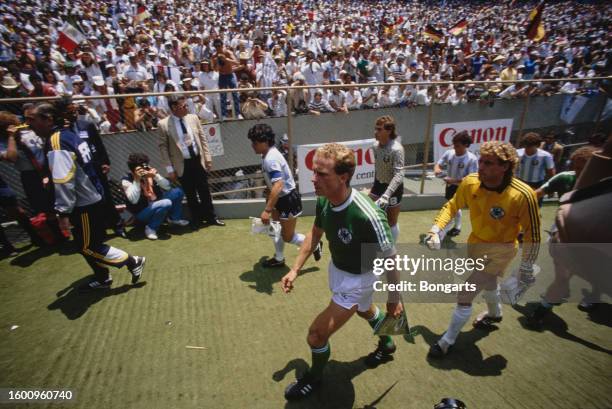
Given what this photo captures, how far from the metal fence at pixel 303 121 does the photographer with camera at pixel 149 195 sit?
41.6 inches

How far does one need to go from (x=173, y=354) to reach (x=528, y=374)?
3387 millimetres

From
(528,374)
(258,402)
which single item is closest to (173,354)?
(258,402)

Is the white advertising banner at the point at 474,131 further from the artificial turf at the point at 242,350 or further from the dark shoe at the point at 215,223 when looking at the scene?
the dark shoe at the point at 215,223

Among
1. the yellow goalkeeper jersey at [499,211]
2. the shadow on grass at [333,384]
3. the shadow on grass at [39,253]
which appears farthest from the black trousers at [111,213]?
the yellow goalkeeper jersey at [499,211]

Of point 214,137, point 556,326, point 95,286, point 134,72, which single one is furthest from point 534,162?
point 134,72

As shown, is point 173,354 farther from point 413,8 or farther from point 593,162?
point 413,8

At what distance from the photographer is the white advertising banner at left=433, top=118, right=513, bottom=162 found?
748 cm

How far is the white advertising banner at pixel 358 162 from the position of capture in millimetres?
6480

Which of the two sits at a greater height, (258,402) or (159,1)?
(159,1)

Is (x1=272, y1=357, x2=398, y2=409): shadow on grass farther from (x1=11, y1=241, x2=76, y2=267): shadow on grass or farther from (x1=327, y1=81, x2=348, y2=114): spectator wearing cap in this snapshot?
(x1=327, y1=81, x2=348, y2=114): spectator wearing cap

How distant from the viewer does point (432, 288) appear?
4180 millimetres

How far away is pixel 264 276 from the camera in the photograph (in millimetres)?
4598

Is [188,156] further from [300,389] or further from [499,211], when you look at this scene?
[499,211]

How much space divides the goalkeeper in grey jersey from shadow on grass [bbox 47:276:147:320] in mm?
3518
